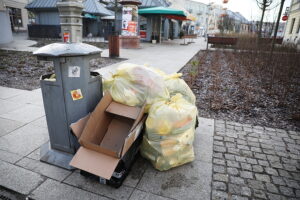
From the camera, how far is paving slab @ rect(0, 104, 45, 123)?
350 centimetres

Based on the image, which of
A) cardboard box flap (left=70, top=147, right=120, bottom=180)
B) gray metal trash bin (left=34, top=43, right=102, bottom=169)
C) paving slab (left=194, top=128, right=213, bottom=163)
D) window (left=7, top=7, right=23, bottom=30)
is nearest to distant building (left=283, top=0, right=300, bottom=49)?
paving slab (left=194, top=128, right=213, bottom=163)

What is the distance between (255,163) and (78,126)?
2134 mm

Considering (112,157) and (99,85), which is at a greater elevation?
(99,85)

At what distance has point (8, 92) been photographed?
15.8 ft

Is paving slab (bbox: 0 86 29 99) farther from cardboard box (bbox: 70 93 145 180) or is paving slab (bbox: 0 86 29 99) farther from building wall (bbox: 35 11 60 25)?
building wall (bbox: 35 11 60 25)

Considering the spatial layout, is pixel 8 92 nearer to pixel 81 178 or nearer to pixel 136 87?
pixel 81 178

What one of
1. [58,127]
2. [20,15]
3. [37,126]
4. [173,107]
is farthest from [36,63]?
[20,15]

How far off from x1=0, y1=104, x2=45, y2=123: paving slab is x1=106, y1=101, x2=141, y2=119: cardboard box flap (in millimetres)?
1869

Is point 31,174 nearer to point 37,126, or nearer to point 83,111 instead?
point 83,111

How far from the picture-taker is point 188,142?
2.40 metres

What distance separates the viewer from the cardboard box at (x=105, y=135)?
1921mm

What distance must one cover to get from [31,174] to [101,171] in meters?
0.91

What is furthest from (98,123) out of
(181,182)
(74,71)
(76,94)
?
(181,182)

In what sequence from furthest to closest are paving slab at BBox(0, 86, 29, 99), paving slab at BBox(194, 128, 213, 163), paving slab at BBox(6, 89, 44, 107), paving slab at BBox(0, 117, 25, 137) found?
paving slab at BBox(0, 86, 29, 99) < paving slab at BBox(6, 89, 44, 107) < paving slab at BBox(0, 117, 25, 137) < paving slab at BBox(194, 128, 213, 163)
